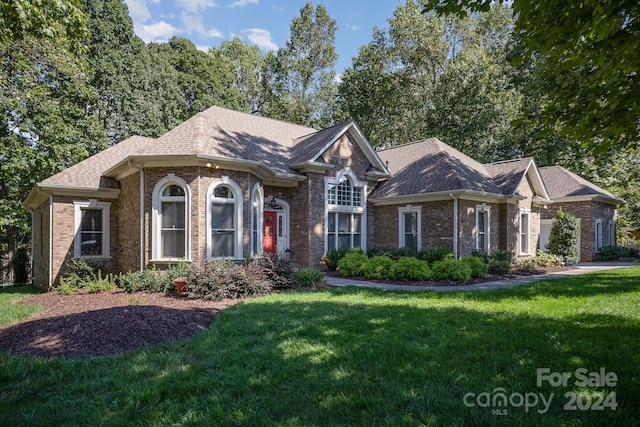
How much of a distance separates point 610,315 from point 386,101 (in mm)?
22931

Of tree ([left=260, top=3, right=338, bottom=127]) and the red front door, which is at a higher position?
tree ([left=260, top=3, right=338, bottom=127])

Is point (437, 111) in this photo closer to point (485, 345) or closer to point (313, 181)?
point (313, 181)

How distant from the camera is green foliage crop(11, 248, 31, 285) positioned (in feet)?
60.2

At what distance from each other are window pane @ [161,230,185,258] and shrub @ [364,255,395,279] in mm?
6348

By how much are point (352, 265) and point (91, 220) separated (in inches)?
396

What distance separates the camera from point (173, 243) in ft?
38.1

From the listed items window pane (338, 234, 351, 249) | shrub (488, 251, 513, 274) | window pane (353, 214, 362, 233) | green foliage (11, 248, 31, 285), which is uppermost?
window pane (353, 214, 362, 233)

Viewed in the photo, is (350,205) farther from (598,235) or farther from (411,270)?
(598,235)

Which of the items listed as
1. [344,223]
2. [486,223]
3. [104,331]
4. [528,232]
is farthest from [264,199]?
[528,232]

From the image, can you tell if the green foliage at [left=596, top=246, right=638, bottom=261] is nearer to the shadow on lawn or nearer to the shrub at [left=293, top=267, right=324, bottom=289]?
the shrub at [left=293, top=267, right=324, bottom=289]

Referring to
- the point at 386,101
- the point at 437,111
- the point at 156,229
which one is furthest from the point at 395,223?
the point at 386,101

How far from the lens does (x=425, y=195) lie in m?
15.1

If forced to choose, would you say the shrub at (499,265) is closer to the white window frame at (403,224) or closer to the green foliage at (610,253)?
the white window frame at (403,224)

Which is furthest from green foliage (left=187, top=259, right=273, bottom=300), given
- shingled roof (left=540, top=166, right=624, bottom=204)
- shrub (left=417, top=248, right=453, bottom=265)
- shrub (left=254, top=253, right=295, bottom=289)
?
shingled roof (left=540, top=166, right=624, bottom=204)
